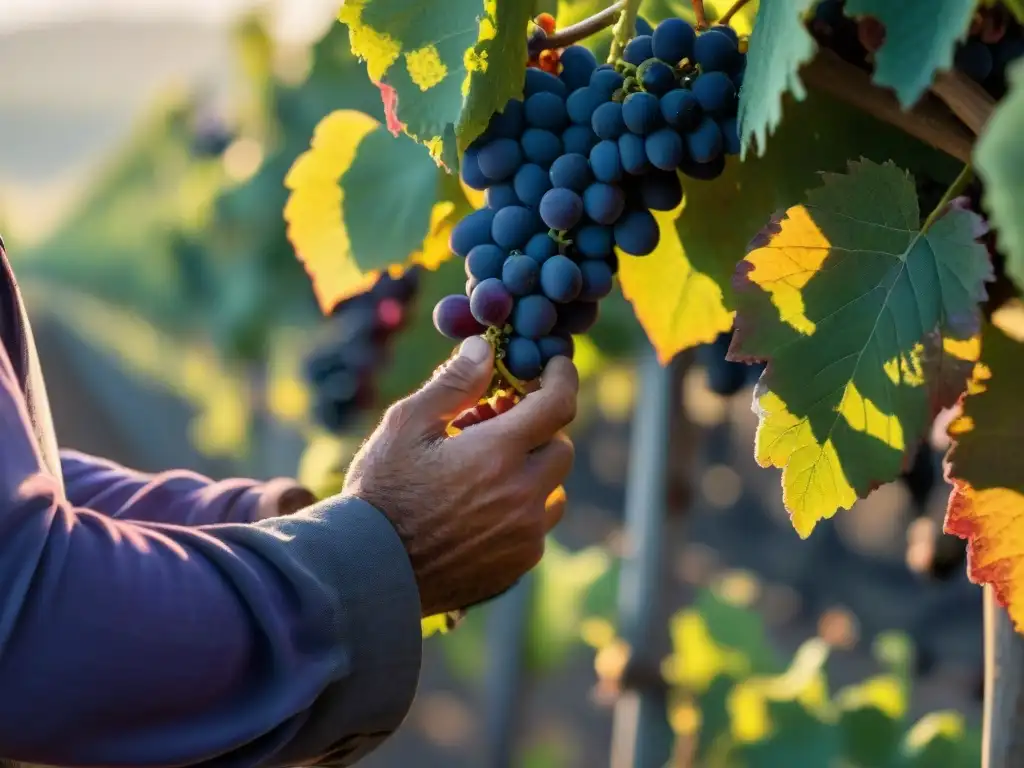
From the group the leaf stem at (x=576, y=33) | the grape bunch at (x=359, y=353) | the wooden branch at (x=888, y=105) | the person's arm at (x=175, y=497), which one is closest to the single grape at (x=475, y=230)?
the leaf stem at (x=576, y=33)

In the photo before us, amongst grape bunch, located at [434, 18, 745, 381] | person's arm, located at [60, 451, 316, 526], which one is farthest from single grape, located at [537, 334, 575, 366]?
person's arm, located at [60, 451, 316, 526]

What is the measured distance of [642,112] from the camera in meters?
0.65

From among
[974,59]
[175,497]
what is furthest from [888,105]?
[175,497]

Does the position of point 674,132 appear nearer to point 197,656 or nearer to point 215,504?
point 197,656

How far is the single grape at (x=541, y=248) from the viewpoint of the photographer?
684mm

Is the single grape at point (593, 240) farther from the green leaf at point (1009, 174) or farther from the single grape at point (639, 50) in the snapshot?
the green leaf at point (1009, 174)

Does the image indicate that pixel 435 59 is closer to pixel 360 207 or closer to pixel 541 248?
pixel 541 248

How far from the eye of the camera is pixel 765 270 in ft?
1.98

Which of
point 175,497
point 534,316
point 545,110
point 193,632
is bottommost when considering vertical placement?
point 175,497

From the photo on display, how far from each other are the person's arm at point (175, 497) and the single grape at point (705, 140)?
481 mm

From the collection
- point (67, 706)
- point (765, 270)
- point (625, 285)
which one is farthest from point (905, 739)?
point (67, 706)

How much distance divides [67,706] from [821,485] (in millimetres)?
410

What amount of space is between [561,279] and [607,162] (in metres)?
0.07

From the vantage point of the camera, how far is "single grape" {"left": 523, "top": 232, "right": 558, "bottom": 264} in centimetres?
68
